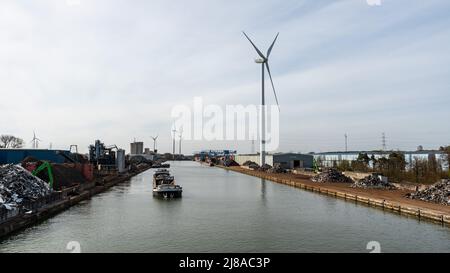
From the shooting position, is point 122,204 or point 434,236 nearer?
point 434,236

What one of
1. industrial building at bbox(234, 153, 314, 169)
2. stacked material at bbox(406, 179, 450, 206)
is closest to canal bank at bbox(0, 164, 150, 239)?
stacked material at bbox(406, 179, 450, 206)

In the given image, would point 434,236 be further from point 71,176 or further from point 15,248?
point 71,176

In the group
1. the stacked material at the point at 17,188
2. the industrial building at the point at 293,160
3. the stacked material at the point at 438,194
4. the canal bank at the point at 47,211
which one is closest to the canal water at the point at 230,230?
the canal bank at the point at 47,211

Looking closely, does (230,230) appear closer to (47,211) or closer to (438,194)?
(47,211)
